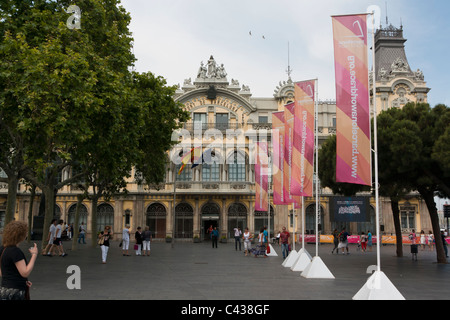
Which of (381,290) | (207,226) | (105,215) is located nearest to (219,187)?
(207,226)

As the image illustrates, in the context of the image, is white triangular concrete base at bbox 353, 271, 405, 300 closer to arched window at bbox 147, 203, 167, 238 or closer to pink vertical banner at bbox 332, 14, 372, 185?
pink vertical banner at bbox 332, 14, 372, 185

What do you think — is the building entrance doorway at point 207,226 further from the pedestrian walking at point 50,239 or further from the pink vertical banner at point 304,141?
the pink vertical banner at point 304,141

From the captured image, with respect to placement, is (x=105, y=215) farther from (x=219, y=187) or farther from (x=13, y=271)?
(x=13, y=271)

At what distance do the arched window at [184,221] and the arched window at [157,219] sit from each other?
1.54 m

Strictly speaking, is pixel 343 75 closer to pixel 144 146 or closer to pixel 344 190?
pixel 344 190

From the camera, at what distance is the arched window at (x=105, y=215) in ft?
151

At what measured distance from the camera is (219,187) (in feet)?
146

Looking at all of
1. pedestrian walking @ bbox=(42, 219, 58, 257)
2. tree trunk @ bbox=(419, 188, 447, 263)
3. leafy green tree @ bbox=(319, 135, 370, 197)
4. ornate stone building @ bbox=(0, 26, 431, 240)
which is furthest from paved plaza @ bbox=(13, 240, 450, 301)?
ornate stone building @ bbox=(0, 26, 431, 240)

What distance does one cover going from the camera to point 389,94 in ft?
157

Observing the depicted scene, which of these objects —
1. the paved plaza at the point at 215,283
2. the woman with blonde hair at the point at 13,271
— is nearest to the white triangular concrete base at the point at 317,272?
the paved plaza at the point at 215,283

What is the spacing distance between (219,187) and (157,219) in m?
7.79

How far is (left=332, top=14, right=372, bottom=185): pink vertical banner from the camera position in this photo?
38.5 feet

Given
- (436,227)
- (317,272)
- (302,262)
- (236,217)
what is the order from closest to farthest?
1. (317,272)
2. (302,262)
3. (436,227)
4. (236,217)
